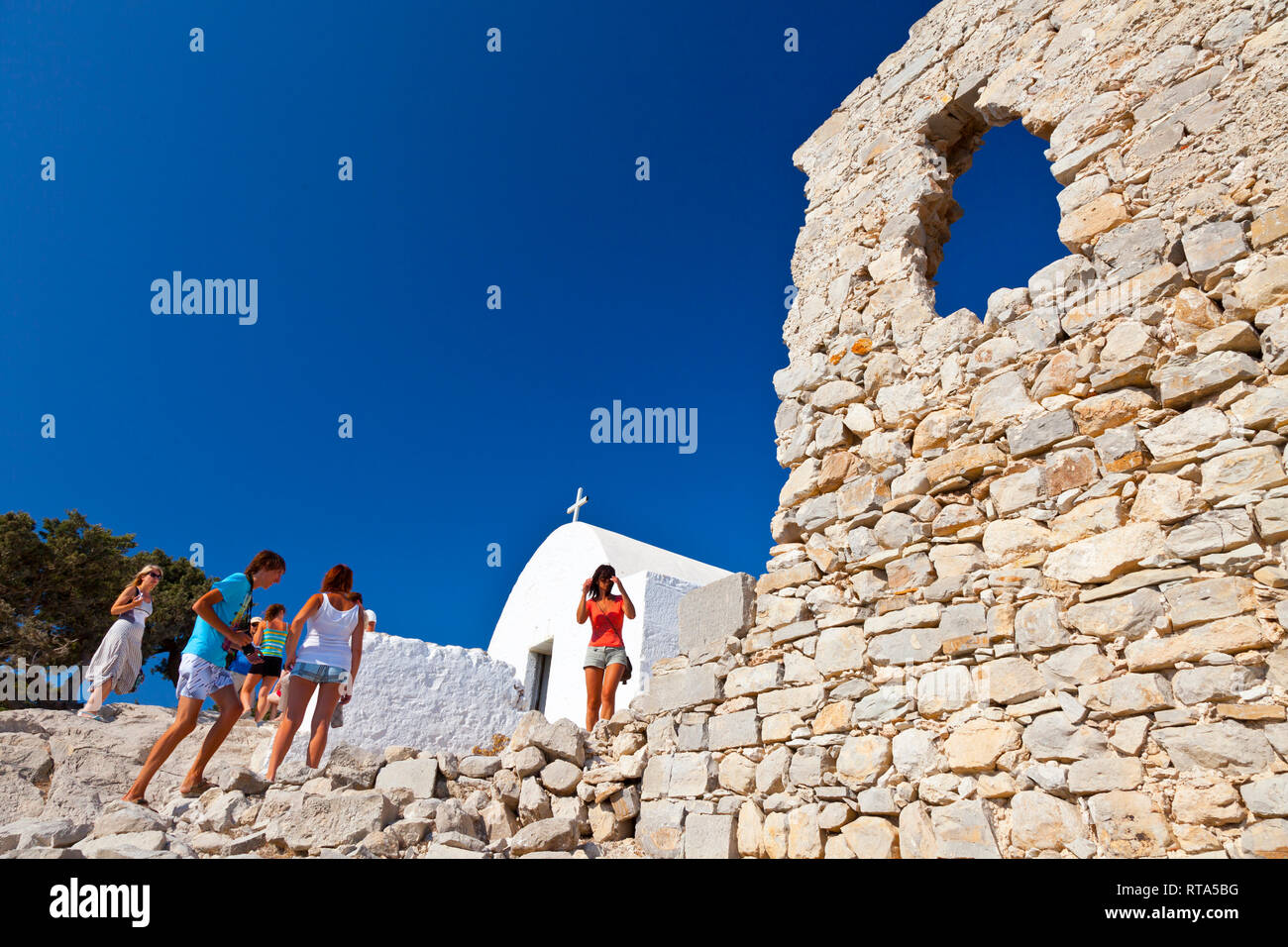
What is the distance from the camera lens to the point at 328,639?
15.7ft

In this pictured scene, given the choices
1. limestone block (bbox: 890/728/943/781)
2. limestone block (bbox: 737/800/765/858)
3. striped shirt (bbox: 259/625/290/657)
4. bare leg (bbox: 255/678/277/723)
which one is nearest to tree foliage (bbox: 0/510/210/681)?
bare leg (bbox: 255/678/277/723)

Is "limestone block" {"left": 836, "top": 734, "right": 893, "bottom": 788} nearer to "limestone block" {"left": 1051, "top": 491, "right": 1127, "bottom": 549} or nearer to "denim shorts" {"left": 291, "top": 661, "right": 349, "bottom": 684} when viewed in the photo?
"limestone block" {"left": 1051, "top": 491, "right": 1127, "bottom": 549}

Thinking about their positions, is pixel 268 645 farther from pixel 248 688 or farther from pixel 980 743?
pixel 980 743

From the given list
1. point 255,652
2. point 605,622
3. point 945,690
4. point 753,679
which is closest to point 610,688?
point 605,622

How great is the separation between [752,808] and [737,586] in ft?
4.05

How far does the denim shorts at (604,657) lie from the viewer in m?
5.84

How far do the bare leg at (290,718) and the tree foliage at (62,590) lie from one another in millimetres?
12199

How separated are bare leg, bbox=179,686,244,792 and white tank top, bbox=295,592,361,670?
42cm

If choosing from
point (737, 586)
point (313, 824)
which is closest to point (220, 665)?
point (313, 824)

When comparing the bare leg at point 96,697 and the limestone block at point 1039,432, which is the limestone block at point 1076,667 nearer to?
the limestone block at point 1039,432

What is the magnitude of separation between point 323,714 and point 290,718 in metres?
0.21

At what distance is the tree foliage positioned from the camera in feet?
47.9
